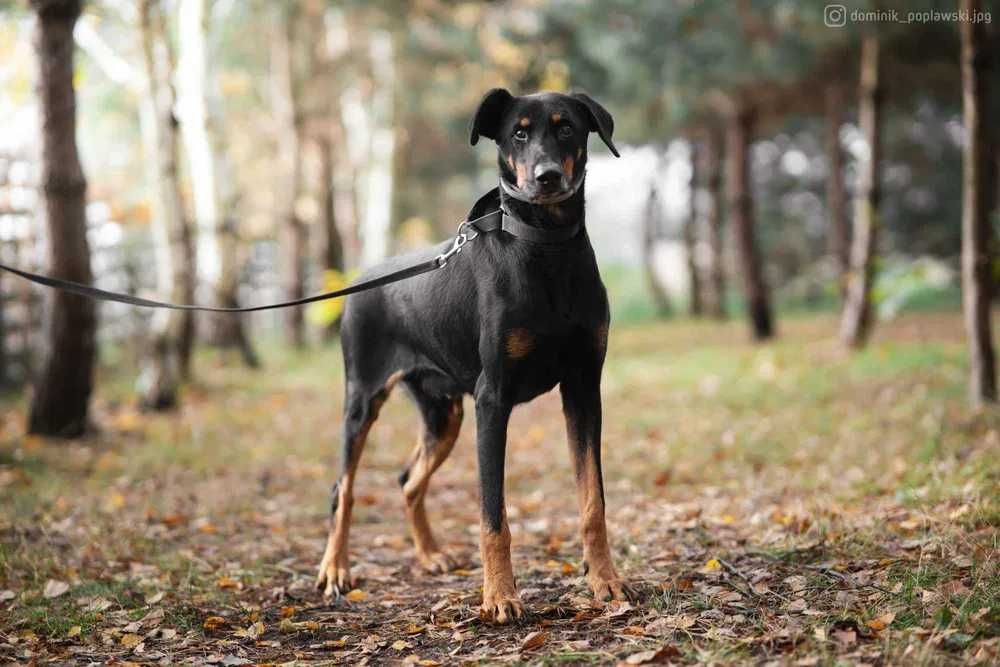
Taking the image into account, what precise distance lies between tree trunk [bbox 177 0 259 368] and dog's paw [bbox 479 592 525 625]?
36.3 ft

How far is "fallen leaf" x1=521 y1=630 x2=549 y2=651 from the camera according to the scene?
3.58 m

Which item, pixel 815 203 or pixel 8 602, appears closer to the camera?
pixel 8 602

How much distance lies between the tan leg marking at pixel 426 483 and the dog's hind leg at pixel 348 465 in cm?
37

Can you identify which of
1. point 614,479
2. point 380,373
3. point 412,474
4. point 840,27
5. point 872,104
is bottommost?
point 614,479

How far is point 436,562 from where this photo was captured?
5.09 meters

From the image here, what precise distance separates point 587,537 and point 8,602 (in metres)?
2.70

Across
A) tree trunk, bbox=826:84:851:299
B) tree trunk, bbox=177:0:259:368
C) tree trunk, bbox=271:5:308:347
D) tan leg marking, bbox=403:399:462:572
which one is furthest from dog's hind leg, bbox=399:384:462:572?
tree trunk, bbox=826:84:851:299

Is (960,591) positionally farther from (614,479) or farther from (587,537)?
(614,479)

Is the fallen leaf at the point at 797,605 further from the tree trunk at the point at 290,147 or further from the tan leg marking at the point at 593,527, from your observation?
the tree trunk at the point at 290,147

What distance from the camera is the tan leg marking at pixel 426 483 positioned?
197 inches

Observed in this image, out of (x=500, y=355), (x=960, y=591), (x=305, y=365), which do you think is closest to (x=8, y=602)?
(x=500, y=355)

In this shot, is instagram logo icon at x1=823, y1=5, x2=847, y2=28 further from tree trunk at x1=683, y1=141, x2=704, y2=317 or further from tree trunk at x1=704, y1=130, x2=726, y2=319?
tree trunk at x1=683, y1=141, x2=704, y2=317

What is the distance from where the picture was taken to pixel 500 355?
3.90 m

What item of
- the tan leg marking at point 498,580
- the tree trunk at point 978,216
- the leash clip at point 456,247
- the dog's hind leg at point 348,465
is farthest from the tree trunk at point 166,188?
the tree trunk at point 978,216
